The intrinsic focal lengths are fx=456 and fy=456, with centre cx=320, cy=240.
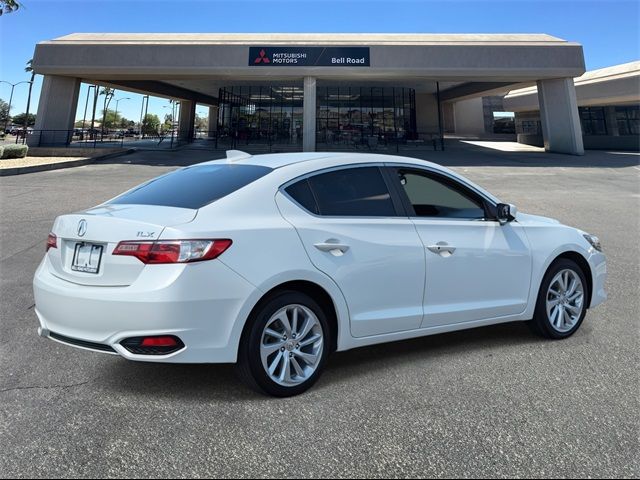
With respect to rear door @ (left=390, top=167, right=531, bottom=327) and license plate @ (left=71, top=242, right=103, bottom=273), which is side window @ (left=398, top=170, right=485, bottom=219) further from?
license plate @ (left=71, top=242, right=103, bottom=273)

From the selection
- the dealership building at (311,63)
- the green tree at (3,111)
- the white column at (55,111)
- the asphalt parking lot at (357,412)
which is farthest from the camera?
the green tree at (3,111)

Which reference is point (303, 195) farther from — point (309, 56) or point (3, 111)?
point (3, 111)

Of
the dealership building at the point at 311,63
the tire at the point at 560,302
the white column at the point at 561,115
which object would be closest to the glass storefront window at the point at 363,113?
the dealership building at the point at 311,63

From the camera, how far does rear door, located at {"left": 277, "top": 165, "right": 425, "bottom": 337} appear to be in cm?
311

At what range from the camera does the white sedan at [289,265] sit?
2.71 m

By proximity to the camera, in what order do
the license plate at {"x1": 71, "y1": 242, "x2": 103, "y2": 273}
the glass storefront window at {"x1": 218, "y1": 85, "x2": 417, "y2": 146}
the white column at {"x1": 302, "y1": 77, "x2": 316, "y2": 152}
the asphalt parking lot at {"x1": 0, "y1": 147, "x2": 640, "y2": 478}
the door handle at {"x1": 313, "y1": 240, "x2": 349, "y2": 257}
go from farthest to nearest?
the glass storefront window at {"x1": 218, "y1": 85, "x2": 417, "y2": 146}, the white column at {"x1": 302, "y1": 77, "x2": 316, "y2": 152}, the door handle at {"x1": 313, "y1": 240, "x2": 349, "y2": 257}, the license plate at {"x1": 71, "y1": 242, "x2": 103, "y2": 273}, the asphalt parking lot at {"x1": 0, "y1": 147, "x2": 640, "y2": 478}

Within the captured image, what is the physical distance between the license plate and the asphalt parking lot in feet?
2.87

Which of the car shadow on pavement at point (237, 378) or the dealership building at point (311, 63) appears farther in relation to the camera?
the dealership building at point (311, 63)

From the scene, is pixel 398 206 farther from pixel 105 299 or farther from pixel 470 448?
pixel 105 299

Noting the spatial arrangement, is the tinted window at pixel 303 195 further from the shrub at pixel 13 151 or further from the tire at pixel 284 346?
the shrub at pixel 13 151

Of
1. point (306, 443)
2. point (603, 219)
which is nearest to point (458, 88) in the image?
point (603, 219)

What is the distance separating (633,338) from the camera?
414 cm

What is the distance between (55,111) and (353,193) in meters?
31.0

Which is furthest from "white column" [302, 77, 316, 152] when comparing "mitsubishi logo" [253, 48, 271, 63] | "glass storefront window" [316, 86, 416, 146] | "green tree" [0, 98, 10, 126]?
"green tree" [0, 98, 10, 126]
